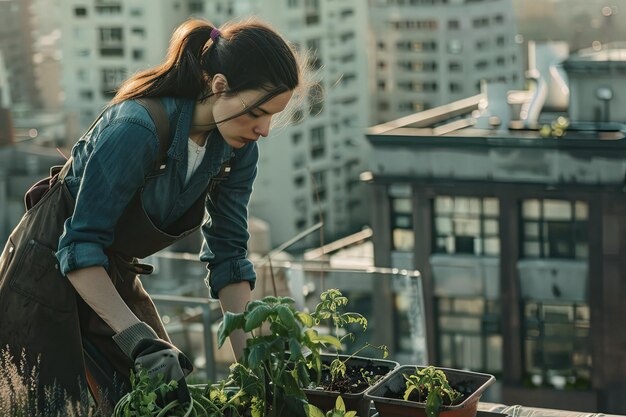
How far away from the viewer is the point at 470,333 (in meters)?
33.0

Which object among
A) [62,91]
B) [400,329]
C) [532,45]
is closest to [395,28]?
[62,91]

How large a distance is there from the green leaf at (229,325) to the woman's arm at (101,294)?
0.41m

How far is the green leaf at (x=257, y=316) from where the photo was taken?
3164 millimetres

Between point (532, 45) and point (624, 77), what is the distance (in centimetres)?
546

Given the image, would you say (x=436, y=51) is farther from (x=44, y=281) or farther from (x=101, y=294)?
(x=101, y=294)

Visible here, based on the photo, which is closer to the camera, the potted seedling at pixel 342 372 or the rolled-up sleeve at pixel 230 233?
the potted seedling at pixel 342 372

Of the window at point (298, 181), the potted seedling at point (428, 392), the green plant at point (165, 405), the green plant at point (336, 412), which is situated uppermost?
the green plant at point (165, 405)

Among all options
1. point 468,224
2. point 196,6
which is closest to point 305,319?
point 468,224

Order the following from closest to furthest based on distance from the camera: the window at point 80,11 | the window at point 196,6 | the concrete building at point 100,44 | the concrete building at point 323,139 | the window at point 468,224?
the window at point 468,224 → the concrete building at point 100,44 → the window at point 196,6 → the concrete building at point 323,139 → the window at point 80,11

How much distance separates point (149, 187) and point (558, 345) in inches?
1100

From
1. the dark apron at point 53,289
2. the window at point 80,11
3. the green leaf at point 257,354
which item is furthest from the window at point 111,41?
the green leaf at point 257,354

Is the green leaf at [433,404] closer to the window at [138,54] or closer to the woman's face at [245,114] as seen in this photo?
the woman's face at [245,114]

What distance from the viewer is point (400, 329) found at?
1277 inches

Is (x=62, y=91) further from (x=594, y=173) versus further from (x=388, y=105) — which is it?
(x=594, y=173)
